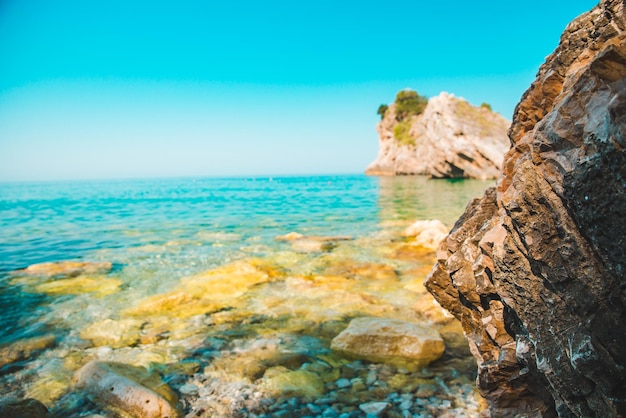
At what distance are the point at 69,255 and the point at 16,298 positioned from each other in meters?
6.94

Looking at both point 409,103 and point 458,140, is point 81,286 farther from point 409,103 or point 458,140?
point 409,103

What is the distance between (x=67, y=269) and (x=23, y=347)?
22.2 feet

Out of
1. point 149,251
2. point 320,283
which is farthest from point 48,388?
point 149,251

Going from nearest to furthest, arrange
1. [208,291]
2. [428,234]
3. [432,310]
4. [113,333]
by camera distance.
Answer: [113,333] → [432,310] → [208,291] → [428,234]

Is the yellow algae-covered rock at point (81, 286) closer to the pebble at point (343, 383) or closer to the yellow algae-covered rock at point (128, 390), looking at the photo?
the yellow algae-covered rock at point (128, 390)

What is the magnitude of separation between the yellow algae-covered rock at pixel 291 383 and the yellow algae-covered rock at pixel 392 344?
3.18ft

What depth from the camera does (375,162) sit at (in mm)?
129125

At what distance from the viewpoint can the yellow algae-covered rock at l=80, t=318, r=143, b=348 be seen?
751 centimetres

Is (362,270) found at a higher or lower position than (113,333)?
higher

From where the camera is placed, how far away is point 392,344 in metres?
6.47

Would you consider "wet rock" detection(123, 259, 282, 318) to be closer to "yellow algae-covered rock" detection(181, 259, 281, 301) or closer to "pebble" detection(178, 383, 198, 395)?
"yellow algae-covered rock" detection(181, 259, 281, 301)

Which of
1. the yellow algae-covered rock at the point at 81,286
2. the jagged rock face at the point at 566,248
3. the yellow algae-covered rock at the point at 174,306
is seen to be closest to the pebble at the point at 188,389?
the yellow algae-covered rock at the point at 174,306

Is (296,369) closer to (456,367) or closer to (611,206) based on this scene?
(456,367)

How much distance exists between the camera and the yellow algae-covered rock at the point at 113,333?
751 centimetres
